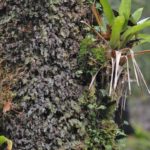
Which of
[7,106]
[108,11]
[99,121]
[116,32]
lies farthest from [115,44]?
[7,106]

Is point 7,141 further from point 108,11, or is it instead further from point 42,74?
point 108,11

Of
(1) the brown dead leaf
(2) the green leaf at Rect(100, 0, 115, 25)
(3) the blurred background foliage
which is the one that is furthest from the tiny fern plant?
(3) the blurred background foliage

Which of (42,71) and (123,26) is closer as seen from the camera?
(42,71)

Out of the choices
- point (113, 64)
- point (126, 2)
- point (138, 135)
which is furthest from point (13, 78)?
point (138, 135)

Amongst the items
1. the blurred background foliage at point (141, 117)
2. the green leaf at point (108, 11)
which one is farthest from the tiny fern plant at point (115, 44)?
the blurred background foliage at point (141, 117)

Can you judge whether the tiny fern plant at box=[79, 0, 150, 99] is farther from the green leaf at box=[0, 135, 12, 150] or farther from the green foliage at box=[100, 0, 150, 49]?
the green leaf at box=[0, 135, 12, 150]

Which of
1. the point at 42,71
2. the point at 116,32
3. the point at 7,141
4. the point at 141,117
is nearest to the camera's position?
the point at 7,141

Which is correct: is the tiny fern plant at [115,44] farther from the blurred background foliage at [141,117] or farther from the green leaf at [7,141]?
the blurred background foliage at [141,117]
